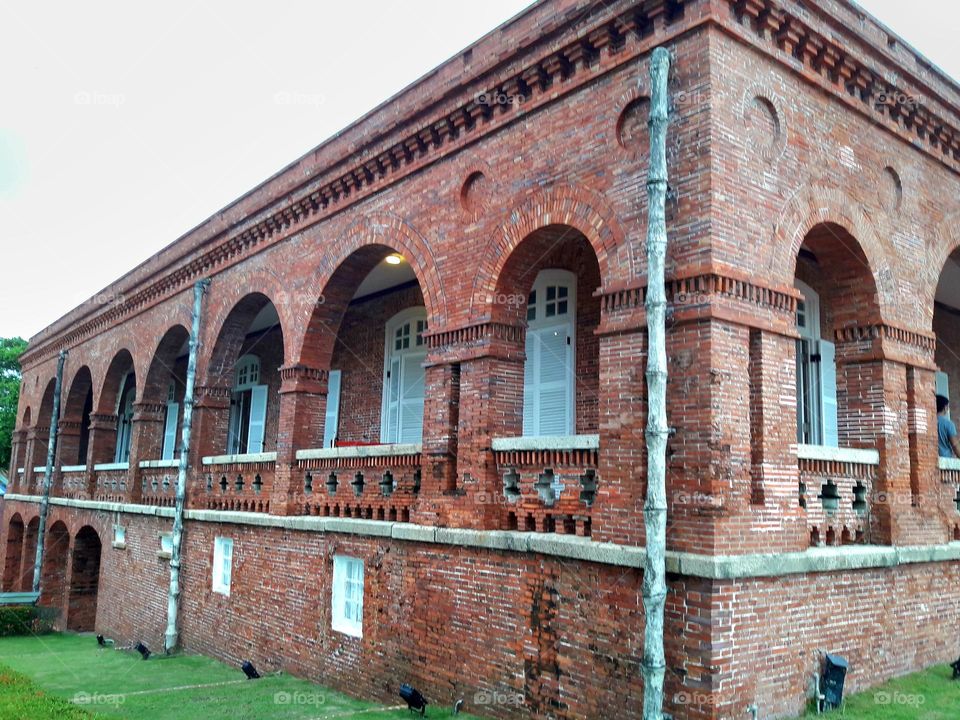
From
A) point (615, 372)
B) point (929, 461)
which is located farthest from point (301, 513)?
point (929, 461)

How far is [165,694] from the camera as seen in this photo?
33.6 feet

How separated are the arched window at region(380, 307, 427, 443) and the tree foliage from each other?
2526 cm

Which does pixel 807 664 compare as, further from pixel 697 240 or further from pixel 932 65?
pixel 932 65

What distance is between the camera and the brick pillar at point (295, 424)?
1192cm

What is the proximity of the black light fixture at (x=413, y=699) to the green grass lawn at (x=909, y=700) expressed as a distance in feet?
12.2

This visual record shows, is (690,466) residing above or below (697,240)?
below

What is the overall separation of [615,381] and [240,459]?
7983 millimetres

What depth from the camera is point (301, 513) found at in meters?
11.8

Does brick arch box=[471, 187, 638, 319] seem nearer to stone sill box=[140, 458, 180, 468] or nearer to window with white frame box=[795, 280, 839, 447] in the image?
window with white frame box=[795, 280, 839, 447]

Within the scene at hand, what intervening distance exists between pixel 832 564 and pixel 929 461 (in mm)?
2469

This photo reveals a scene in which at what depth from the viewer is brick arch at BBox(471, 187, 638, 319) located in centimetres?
751

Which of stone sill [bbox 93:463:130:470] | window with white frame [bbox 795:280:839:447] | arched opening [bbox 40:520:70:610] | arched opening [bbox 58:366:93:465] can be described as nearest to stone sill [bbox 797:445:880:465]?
window with white frame [bbox 795:280:839:447]

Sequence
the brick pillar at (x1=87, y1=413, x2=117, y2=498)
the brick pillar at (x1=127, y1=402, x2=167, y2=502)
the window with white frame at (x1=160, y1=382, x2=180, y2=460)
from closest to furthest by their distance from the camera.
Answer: the brick pillar at (x1=127, y1=402, x2=167, y2=502), the brick pillar at (x1=87, y1=413, x2=117, y2=498), the window with white frame at (x1=160, y1=382, x2=180, y2=460)

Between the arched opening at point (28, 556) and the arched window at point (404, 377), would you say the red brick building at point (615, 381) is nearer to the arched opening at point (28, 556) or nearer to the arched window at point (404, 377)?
the arched window at point (404, 377)
